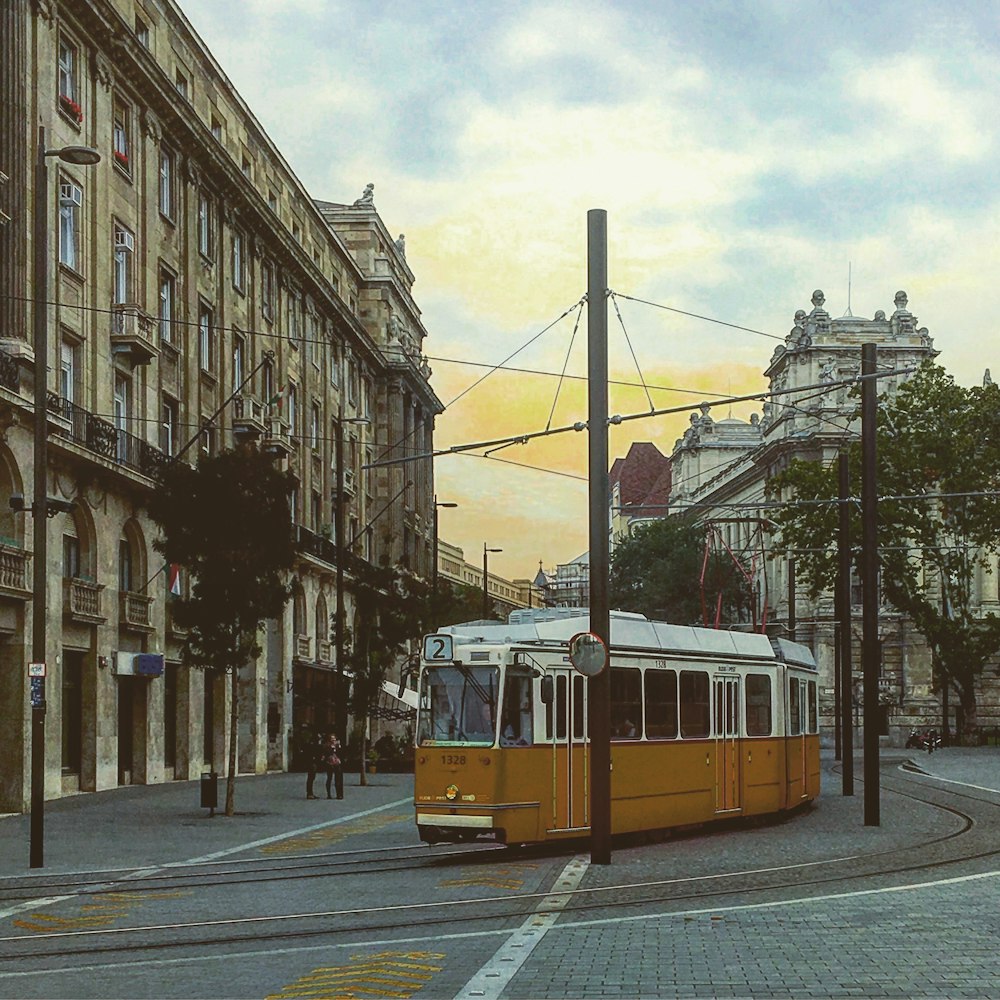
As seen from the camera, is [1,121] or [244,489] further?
[1,121]

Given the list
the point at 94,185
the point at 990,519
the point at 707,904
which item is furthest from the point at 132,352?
the point at 990,519

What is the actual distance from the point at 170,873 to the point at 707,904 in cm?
729

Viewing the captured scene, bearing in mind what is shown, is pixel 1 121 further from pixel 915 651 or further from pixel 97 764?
pixel 915 651

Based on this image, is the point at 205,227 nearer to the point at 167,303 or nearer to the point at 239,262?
the point at 239,262

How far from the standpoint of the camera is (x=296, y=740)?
57.8 m

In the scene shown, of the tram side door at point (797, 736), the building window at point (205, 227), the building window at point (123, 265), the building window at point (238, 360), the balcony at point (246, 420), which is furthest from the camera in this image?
the building window at point (238, 360)

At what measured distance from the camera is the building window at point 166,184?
4653 centimetres

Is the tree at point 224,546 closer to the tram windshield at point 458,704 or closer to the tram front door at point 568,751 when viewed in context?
the tram windshield at point 458,704

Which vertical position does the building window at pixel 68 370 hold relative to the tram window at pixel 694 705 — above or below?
above

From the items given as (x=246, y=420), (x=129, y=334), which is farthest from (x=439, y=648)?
(x=246, y=420)

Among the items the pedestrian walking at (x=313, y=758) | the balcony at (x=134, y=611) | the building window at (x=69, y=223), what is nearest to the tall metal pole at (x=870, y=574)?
the pedestrian walking at (x=313, y=758)

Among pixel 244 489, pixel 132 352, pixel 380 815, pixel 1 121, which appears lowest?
pixel 380 815

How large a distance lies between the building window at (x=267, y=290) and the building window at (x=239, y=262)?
87.8 inches

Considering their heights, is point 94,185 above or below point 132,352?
above
